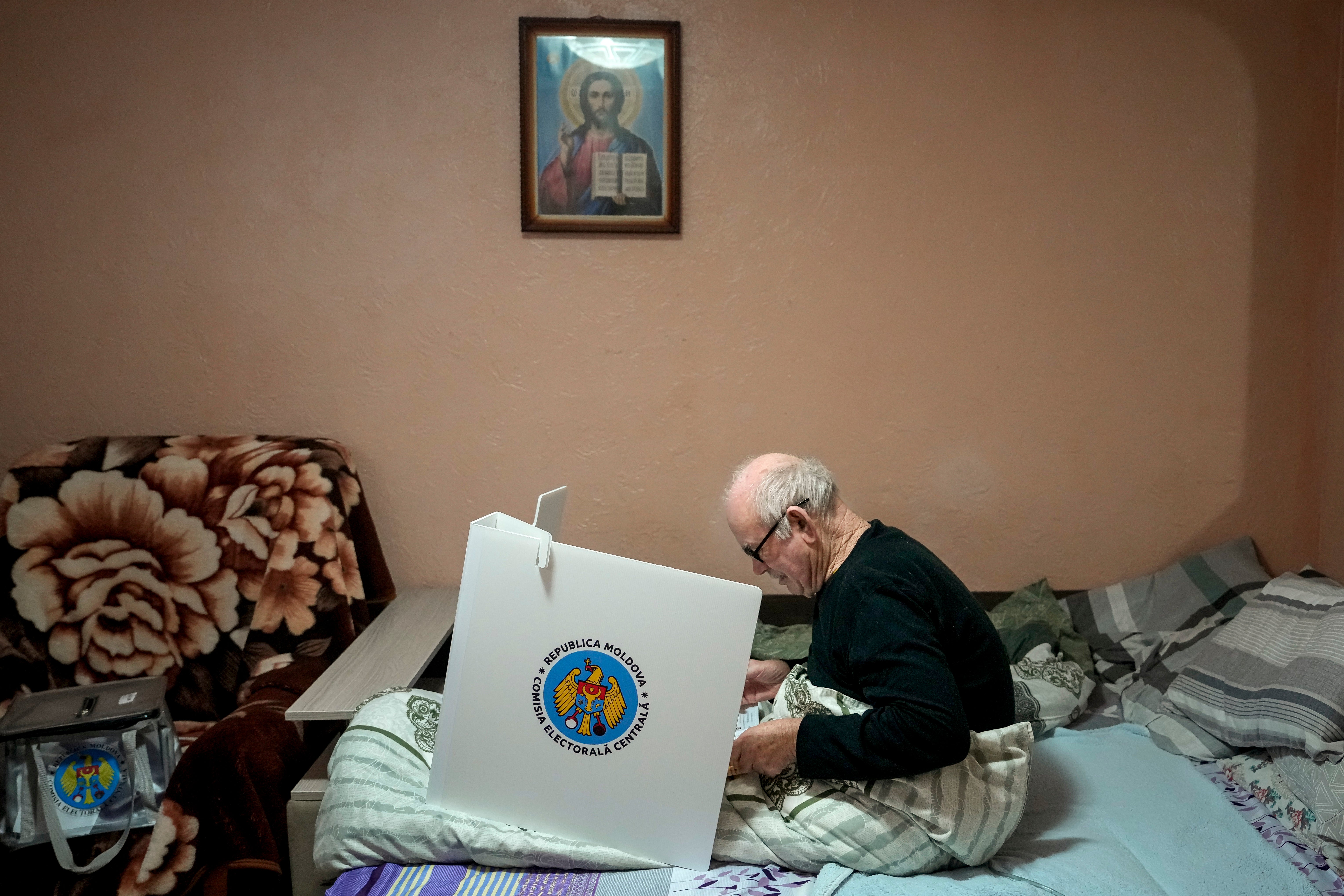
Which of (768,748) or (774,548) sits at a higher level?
(774,548)

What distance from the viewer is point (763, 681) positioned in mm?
1816

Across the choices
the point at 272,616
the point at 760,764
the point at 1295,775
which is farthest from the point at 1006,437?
the point at 272,616

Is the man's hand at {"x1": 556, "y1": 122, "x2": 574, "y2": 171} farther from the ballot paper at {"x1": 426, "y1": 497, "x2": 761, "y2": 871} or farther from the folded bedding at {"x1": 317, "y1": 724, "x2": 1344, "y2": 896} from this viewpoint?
the folded bedding at {"x1": 317, "y1": 724, "x2": 1344, "y2": 896}

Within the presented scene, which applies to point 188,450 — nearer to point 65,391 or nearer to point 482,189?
point 65,391

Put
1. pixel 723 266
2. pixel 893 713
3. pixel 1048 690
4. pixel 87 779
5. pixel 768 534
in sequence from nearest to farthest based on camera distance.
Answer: pixel 893 713 < pixel 768 534 < pixel 87 779 < pixel 1048 690 < pixel 723 266

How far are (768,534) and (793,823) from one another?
0.46 meters

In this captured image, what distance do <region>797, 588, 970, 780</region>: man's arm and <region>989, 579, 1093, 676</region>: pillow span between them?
0.97 meters

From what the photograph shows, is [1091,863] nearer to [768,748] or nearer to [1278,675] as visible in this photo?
[768,748]

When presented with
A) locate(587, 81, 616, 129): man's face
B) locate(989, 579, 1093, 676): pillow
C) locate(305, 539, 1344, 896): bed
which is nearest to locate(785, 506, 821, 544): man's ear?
locate(305, 539, 1344, 896): bed

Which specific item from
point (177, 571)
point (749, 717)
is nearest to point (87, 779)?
point (177, 571)

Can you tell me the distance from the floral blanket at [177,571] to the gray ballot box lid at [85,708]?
0.56 ft

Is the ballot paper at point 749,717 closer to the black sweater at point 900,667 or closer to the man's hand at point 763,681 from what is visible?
the man's hand at point 763,681

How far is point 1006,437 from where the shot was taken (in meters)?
2.54

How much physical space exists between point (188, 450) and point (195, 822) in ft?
3.06
